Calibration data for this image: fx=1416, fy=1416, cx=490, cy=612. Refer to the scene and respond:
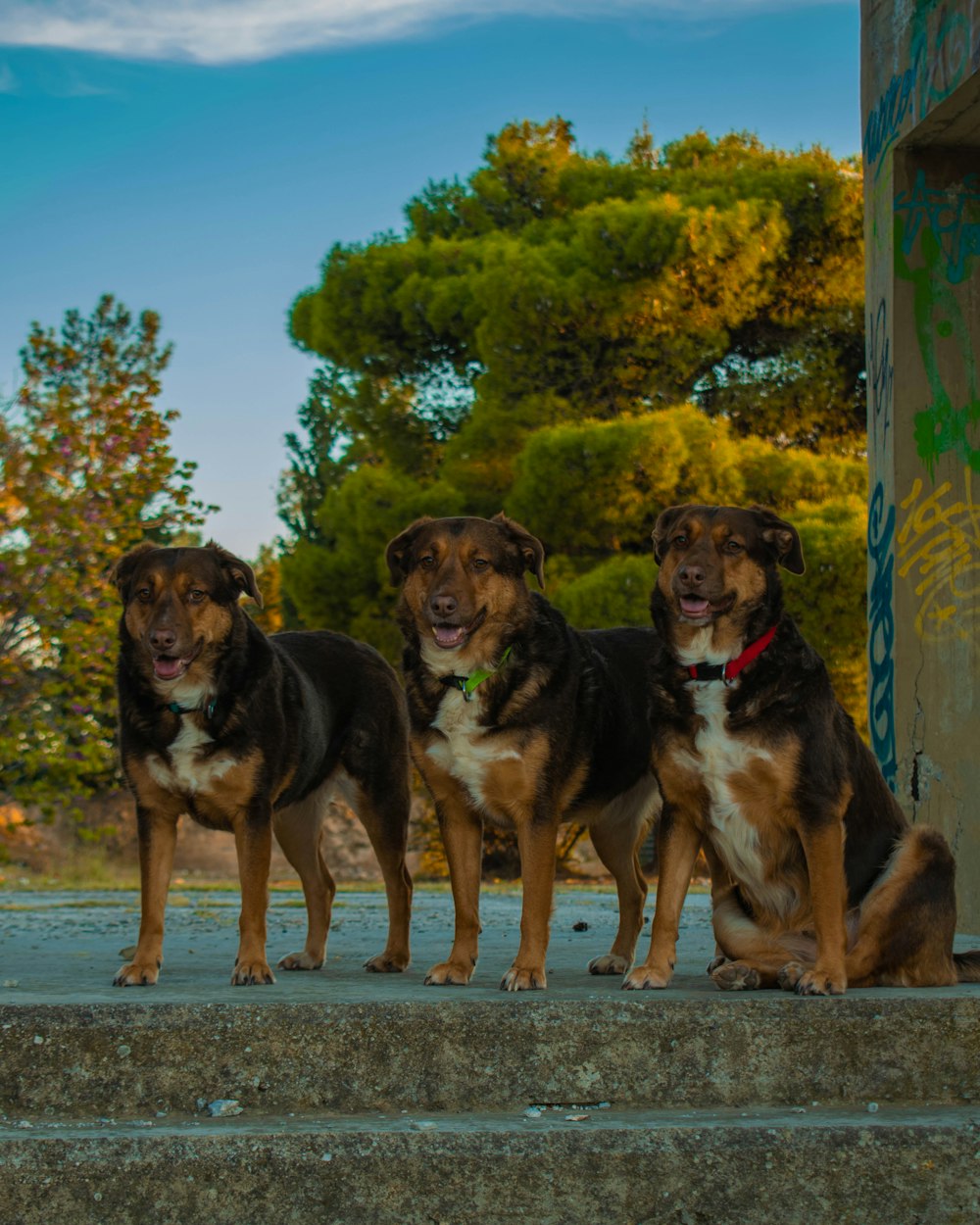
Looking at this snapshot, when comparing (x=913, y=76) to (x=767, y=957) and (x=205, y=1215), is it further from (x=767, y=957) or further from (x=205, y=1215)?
(x=205, y=1215)

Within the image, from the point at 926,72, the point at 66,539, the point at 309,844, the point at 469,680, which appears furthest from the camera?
the point at 66,539

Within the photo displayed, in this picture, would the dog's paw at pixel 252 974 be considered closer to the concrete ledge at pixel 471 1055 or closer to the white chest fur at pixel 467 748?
the concrete ledge at pixel 471 1055

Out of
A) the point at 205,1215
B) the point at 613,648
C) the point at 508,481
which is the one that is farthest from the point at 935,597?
the point at 508,481

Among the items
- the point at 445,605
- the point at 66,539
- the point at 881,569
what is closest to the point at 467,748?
the point at 445,605

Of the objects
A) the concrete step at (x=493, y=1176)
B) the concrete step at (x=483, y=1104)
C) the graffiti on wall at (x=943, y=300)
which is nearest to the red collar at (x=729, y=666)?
the concrete step at (x=483, y=1104)

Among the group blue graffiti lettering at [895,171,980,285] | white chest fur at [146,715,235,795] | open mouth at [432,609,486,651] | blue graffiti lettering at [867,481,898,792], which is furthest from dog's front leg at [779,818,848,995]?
blue graffiti lettering at [895,171,980,285]

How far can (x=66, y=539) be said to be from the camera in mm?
13023

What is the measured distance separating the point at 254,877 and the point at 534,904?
110cm

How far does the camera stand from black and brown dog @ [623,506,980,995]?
15.9ft

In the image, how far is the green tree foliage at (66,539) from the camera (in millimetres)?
12977

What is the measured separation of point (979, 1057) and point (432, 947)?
3039mm

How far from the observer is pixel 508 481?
71.3 feet

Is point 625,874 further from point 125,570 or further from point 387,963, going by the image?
point 125,570

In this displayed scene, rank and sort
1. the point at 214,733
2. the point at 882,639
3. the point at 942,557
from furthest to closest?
the point at 882,639
the point at 942,557
the point at 214,733
